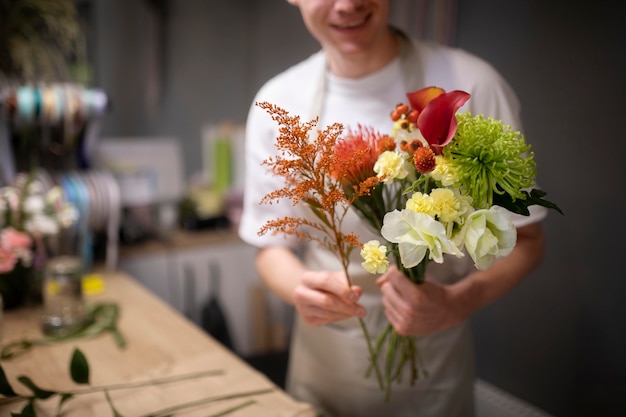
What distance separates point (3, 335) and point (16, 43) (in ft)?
3.94

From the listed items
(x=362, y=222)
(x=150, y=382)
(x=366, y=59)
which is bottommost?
(x=150, y=382)

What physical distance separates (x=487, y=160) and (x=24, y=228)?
146cm

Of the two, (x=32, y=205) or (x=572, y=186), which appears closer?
(x=572, y=186)

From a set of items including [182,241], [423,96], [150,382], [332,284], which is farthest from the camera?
[182,241]

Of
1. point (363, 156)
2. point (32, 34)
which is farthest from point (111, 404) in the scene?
point (32, 34)

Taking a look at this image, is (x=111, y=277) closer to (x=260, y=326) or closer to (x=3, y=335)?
(x=3, y=335)

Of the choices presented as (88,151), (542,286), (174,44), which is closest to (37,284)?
(88,151)

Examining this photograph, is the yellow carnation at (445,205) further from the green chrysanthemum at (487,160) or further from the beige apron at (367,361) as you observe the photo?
the beige apron at (367,361)

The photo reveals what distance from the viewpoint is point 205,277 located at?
2584mm

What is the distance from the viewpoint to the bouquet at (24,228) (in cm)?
156

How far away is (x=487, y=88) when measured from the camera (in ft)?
3.15

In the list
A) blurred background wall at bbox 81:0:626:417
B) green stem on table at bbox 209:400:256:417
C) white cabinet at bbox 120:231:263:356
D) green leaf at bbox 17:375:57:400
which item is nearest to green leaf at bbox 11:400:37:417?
green leaf at bbox 17:375:57:400

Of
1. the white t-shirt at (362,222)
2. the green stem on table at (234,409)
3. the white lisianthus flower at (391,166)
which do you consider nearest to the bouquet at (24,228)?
the white t-shirt at (362,222)

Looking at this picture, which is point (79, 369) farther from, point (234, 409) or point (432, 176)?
point (432, 176)
